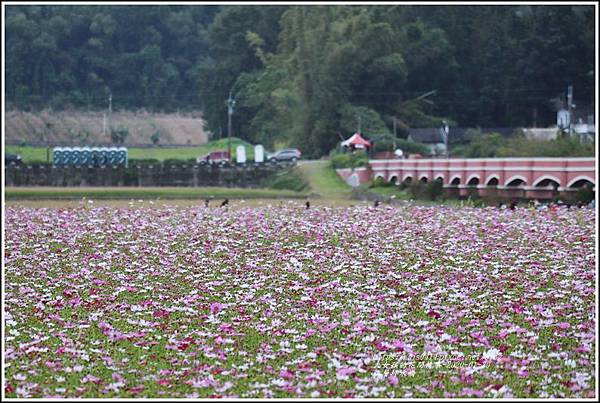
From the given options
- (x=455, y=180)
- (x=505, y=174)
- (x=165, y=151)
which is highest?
(x=165, y=151)

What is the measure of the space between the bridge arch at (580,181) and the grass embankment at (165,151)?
140 ft

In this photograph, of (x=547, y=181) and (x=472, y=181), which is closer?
(x=547, y=181)

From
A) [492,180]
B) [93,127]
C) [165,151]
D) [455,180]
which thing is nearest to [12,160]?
[165,151]

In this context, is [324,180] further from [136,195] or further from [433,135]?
[433,135]

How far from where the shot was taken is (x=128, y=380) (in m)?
11.7

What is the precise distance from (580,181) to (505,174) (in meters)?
4.35

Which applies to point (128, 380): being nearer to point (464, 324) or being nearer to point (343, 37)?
point (464, 324)

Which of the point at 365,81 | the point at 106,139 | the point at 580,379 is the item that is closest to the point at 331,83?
the point at 365,81

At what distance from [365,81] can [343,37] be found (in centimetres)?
317

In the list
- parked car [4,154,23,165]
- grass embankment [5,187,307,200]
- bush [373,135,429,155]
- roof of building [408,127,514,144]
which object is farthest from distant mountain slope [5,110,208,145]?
grass embankment [5,187,307,200]

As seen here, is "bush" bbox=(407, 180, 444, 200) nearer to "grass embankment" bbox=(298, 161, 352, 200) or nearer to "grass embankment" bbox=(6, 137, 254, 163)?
"grass embankment" bbox=(298, 161, 352, 200)

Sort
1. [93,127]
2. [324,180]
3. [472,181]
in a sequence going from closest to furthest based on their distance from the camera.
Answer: [472,181] < [324,180] < [93,127]

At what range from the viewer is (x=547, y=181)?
144 ft

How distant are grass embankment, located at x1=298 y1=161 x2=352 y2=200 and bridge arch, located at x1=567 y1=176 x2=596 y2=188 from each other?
38.3 feet
